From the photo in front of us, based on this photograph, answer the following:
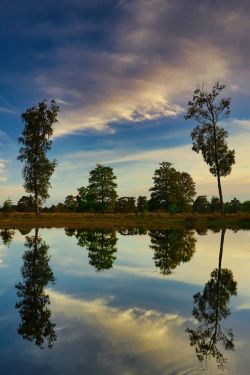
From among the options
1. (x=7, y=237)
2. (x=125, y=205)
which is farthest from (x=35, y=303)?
(x=125, y=205)

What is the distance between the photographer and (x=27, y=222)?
53.4m

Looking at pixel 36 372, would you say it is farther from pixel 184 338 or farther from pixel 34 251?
pixel 34 251

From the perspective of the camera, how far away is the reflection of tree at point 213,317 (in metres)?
6.50

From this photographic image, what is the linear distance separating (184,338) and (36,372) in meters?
2.55

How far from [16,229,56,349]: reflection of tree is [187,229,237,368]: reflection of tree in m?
2.37

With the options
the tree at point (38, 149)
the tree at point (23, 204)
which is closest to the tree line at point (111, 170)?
the tree at point (38, 149)

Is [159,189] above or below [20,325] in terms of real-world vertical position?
above

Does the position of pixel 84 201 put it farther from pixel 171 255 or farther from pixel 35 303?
pixel 35 303

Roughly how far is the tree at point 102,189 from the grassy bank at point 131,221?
32.6 metres

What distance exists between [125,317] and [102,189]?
85.6 meters

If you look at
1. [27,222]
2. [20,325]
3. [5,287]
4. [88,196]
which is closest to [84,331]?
[20,325]

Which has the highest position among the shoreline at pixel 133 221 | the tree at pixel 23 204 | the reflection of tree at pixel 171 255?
the tree at pixel 23 204

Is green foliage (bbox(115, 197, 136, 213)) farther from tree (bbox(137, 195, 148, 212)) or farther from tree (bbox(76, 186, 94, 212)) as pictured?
tree (bbox(76, 186, 94, 212))

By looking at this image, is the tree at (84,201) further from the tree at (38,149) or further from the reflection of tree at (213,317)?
the reflection of tree at (213,317)
